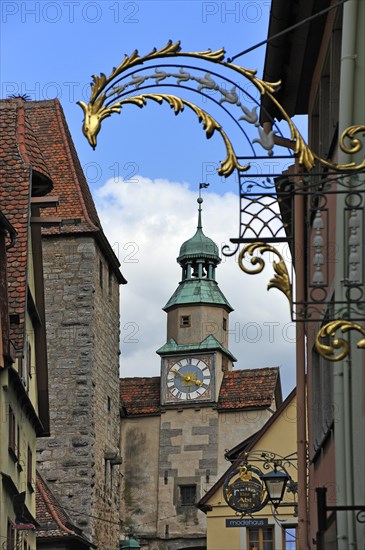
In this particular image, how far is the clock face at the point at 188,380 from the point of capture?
48375 millimetres

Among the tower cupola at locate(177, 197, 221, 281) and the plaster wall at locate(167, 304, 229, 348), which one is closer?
the plaster wall at locate(167, 304, 229, 348)

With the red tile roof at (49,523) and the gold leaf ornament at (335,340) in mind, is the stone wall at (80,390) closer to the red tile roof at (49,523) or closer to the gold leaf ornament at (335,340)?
the red tile roof at (49,523)

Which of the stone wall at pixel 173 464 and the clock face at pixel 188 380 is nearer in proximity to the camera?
the stone wall at pixel 173 464

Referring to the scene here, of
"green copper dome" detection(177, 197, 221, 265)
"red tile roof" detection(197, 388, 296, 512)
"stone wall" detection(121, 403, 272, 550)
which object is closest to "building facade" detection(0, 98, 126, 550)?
"red tile roof" detection(197, 388, 296, 512)

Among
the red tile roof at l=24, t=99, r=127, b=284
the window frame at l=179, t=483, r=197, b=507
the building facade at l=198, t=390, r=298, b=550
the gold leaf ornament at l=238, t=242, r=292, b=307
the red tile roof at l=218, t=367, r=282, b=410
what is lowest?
the gold leaf ornament at l=238, t=242, r=292, b=307

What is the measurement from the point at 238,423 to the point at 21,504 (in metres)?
30.6

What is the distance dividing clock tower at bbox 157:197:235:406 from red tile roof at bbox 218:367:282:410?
348 millimetres

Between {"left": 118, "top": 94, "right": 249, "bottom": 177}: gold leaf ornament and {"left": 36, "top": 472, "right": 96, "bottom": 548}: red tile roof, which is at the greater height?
{"left": 36, "top": 472, "right": 96, "bottom": 548}: red tile roof

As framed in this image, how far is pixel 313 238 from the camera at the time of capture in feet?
22.2

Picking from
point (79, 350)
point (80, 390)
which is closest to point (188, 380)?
point (79, 350)

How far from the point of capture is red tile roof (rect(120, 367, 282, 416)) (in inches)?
1844

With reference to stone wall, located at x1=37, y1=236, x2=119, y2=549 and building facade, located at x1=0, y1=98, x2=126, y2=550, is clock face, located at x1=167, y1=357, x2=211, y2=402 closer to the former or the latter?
building facade, located at x1=0, y1=98, x2=126, y2=550

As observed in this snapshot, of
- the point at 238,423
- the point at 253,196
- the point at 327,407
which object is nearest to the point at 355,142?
the point at 253,196

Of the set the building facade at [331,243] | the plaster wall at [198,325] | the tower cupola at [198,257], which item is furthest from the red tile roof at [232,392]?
the building facade at [331,243]
